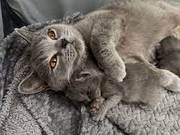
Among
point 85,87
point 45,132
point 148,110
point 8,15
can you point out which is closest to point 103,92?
point 85,87

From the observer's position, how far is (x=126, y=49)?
1.77 m

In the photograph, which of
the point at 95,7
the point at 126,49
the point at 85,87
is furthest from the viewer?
the point at 95,7

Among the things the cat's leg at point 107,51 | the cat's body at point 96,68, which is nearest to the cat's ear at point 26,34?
the cat's body at point 96,68

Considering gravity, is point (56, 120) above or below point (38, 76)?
below

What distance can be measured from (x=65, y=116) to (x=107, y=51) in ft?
1.13

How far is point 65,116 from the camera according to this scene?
5.76 feet

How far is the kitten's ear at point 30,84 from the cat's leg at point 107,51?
268 mm

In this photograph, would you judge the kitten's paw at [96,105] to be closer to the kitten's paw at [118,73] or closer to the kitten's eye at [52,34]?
the kitten's paw at [118,73]

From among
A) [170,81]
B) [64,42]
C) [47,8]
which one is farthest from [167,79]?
[47,8]

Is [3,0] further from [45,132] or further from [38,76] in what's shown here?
[45,132]

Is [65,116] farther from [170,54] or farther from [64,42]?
[170,54]

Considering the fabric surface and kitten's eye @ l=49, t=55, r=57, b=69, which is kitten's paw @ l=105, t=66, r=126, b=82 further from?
the fabric surface

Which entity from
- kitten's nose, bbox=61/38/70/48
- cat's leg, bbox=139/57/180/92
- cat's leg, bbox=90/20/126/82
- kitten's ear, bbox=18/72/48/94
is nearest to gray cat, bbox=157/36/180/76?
cat's leg, bbox=139/57/180/92

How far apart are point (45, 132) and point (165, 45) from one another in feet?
2.10
